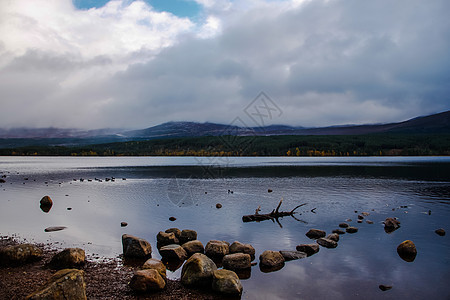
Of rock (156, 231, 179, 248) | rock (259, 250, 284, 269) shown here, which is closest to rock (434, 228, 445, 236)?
rock (259, 250, 284, 269)

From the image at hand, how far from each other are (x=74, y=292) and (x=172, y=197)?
36.2 metres

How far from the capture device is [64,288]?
37.5ft

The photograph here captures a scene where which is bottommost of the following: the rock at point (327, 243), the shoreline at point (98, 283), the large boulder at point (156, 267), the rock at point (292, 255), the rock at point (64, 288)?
the rock at point (327, 243)

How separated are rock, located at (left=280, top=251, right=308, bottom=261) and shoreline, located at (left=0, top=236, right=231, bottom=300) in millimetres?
6441

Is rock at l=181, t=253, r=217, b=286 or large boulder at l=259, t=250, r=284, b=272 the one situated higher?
rock at l=181, t=253, r=217, b=286

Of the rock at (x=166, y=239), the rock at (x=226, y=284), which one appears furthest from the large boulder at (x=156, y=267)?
the rock at (x=166, y=239)

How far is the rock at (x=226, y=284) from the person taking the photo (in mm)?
13953

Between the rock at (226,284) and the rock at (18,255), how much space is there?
34.5 feet

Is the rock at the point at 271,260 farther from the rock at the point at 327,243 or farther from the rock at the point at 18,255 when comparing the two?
the rock at the point at 18,255

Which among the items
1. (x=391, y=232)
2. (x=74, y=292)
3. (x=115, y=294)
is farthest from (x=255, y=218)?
(x=74, y=292)

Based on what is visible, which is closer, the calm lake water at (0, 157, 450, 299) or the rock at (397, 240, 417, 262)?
the calm lake water at (0, 157, 450, 299)

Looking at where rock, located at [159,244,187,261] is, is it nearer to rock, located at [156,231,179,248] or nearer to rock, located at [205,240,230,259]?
rock, located at [205,240,230,259]

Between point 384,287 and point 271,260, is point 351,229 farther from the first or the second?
point 271,260

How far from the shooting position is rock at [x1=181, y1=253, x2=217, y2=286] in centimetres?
1475
